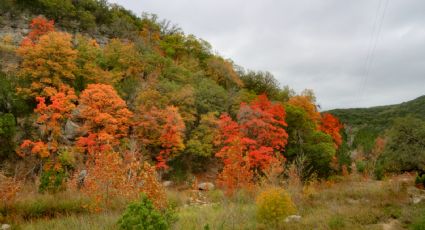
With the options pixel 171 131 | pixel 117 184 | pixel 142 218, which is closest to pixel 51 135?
pixel 171 131

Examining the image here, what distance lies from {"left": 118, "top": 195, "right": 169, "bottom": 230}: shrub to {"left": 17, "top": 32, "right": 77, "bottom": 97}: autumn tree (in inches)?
733

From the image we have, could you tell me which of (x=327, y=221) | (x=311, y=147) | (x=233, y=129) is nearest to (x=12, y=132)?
(x=233, y=129)

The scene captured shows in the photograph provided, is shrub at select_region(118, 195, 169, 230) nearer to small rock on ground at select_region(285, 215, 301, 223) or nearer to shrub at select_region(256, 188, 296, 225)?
shrub at select_region(256, 188, 296, 225)

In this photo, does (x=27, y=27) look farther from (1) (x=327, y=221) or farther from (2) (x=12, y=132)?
(1) (x=327, y=221)

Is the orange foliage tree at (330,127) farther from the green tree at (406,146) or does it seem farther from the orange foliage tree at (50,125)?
the orange foliage tree at (50,125)

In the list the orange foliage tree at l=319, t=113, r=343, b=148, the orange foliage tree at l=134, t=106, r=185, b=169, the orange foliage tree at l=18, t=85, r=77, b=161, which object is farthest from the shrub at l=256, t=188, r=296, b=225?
the orange foliage tree at l=319, t=113, r=343, b=148

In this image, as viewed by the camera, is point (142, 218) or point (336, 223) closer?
point (142, 218)

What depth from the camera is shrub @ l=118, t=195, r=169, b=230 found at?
830 centimetres

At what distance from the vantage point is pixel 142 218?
8406mm

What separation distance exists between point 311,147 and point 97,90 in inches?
727

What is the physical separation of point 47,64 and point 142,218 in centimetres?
2076

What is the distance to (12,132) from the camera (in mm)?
22344

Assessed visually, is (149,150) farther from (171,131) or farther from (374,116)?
(374,116)

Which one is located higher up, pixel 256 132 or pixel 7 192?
pixel 256 132
